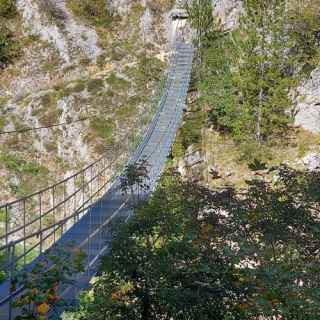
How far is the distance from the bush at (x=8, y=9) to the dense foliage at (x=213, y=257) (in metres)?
19.8

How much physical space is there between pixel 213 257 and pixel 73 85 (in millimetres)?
15961

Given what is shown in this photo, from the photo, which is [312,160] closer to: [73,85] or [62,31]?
[73,85]

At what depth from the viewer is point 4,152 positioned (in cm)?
1744

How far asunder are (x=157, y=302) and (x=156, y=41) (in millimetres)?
18623

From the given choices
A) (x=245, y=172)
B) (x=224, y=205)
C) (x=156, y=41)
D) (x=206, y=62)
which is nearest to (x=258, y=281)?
(x=224, y=205)

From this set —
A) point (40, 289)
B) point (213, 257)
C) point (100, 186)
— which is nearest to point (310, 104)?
point (100, 186)

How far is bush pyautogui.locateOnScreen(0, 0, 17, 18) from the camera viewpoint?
22891mm

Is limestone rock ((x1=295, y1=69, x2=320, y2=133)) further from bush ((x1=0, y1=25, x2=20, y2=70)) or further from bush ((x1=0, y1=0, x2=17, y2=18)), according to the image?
bush ((x1=0, y1=0, x2=17, y2=18))

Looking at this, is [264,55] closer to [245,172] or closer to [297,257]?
[245,172]

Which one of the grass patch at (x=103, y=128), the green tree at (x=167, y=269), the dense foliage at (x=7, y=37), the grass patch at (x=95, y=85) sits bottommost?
the grass patch at (x=103, y=128)

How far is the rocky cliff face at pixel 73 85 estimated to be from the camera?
17.3 metres

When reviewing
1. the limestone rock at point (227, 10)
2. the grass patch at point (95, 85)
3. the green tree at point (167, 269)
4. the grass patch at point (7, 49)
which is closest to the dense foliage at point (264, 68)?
the limestone rock at point (227, 10)

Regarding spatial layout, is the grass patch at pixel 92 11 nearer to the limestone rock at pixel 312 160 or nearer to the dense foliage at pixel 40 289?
the limestone rock at pixel 312 160

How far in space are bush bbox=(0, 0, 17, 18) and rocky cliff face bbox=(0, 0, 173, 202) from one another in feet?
1.30
